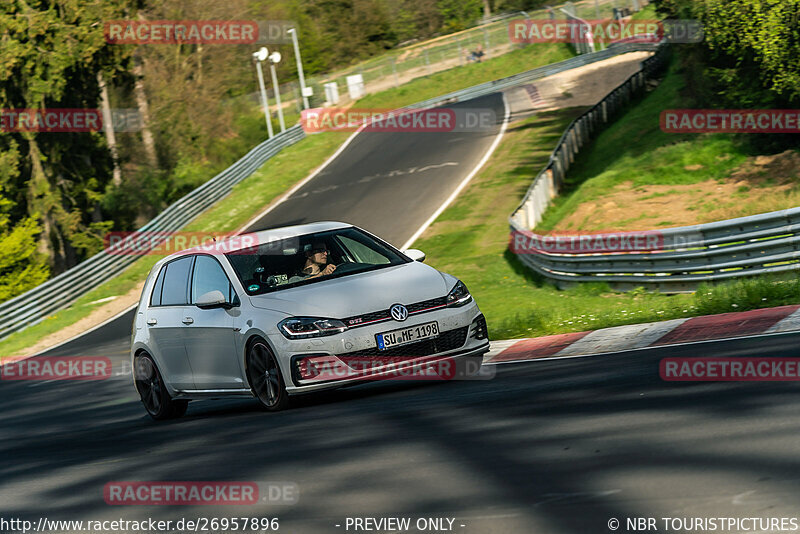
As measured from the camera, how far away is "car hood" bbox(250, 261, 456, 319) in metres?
8.99

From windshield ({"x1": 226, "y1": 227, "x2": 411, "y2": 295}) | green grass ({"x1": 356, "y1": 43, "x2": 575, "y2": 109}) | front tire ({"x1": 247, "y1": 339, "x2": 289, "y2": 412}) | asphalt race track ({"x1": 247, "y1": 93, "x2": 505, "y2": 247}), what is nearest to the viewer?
A: front tire ({"x1": 247, "y1": 339, "x2": 289, "y2": 412})

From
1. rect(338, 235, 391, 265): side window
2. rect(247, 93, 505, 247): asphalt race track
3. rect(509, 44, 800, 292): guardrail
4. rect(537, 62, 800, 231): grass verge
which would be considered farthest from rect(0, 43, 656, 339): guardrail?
rect(338, 235, 391, 265): side window

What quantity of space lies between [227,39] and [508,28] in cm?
1896

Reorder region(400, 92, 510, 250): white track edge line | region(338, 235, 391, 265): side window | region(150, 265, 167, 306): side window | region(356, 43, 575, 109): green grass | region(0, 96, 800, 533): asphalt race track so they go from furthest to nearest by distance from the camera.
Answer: region(356, 43, 575, 109): green grass → region(400, 92, 510, 250): white track edge line → region(150, 265, 167, 306): side window → region(338, 235, 391, 265): side window → region(0, 96, 800, 533): asphalt race track

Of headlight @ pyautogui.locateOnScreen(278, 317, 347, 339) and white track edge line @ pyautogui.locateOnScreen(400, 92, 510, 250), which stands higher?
headlight @ pyautogui.locateOnScreen(278, 317, 347, 339)

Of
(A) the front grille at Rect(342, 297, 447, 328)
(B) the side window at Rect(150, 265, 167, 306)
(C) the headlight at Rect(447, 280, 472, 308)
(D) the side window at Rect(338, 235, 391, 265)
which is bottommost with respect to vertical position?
(C) the headlight at Rect(447, 280, 472, 308)

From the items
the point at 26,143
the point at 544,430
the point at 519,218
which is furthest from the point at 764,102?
the point at 26,143

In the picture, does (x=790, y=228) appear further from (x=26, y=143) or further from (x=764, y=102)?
(x=26, y=143)

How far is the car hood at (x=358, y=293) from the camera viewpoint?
8992 mm

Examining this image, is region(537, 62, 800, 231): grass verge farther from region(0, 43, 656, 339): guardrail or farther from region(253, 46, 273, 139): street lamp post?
region(253, 46, 273, 139): street lamp post

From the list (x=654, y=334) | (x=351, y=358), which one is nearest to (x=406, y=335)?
(x=351, y=358)

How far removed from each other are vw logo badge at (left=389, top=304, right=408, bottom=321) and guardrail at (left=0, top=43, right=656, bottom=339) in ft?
74.2

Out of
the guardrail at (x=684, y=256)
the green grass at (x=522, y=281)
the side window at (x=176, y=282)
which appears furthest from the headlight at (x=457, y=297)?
the guardrail at (x=684, y=256)

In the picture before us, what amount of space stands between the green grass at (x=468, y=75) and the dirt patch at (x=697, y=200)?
33.9 metres
